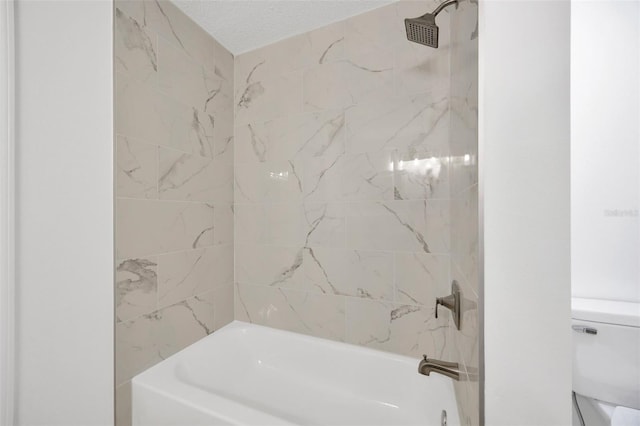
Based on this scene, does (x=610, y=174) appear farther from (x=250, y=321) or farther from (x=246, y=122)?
(x=250, y=321)

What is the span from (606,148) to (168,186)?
2064mm

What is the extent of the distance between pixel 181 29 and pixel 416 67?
1.22 metres

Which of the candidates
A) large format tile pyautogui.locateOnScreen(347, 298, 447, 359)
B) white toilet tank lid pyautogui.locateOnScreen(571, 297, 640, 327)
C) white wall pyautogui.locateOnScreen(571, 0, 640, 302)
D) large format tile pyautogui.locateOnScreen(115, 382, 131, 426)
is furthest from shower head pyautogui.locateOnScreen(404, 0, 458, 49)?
large format tile pyautogui.locateOnScreen(115, 382, 131, 426)

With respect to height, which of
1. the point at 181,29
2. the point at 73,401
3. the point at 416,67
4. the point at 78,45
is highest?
the point at 181,29

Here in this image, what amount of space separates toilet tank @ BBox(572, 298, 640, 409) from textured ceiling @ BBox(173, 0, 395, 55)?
5.77 feet

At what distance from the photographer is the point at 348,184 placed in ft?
4.58

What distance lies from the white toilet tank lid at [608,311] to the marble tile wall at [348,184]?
59 centimetres

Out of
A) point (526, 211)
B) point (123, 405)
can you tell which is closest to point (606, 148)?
point (526, 211)

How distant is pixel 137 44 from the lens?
3.73 feet

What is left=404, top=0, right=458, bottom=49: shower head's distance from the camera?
3.17 feet

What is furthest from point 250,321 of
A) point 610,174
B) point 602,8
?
point 602,8

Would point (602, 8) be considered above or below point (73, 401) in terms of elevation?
above

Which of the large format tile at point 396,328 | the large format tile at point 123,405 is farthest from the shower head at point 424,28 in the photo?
the large format tile at point 123,405

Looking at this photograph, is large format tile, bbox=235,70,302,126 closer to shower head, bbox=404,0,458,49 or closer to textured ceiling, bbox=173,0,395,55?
textured ceiling, bbox=173,0,395,55
